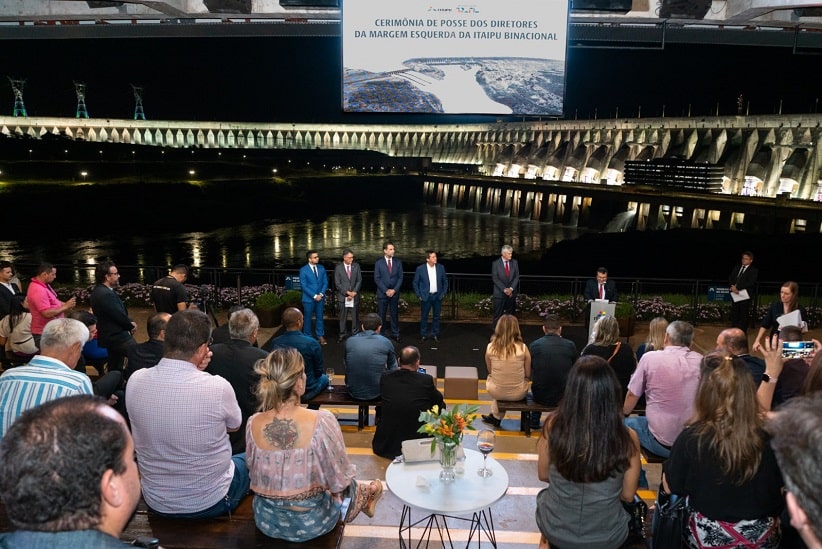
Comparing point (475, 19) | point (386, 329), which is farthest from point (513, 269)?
point (475, 19)

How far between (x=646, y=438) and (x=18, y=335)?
674 cm

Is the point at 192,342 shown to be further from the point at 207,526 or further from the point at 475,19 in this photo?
the point at 475,19

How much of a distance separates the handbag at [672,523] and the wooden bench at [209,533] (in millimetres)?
1741

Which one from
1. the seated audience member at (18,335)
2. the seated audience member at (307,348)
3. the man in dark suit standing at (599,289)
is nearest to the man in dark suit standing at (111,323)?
the seated audience member at (18,335)

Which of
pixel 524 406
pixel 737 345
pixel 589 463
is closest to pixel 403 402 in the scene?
pixel 524 406

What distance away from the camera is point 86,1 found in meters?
7.95

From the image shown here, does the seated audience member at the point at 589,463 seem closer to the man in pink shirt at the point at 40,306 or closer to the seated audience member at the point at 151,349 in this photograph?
the seated audience member at the point at 151,349

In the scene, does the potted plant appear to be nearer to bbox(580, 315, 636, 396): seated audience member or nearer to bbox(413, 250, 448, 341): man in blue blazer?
bbox(413, 250, 448, 341): man in blue blazer

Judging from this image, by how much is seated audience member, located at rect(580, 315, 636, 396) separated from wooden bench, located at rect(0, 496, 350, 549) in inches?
120

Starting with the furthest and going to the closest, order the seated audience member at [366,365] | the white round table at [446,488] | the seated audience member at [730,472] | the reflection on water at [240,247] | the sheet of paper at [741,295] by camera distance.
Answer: the reflection on water at [240,247] → the sheet of paper at [741,295] → the seated audience member at [366,365] → the white round table at [446,488] → the seated audience member at [730,472]

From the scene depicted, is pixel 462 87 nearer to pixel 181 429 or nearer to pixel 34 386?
pixel 181 429

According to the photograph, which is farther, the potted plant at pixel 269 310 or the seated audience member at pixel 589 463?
the potted plant at pixel 269 310

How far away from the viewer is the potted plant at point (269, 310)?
1045 centimetres

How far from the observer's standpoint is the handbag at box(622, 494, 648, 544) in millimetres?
3209
